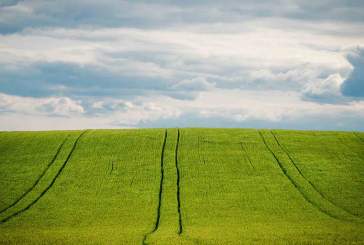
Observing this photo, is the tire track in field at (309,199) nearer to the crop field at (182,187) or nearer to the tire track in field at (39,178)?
the crop field at (182,187)

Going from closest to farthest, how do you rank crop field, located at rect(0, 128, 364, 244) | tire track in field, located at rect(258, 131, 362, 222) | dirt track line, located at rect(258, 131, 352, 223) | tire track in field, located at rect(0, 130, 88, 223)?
crop field, located at rect(0, 128, 364, 244), tire track in field, located at rect(258, 131, 362, 222), tire track in field, located at rect(0, 130, 88, 223), dirt track line, located at rect(258, 131, 352, 223)

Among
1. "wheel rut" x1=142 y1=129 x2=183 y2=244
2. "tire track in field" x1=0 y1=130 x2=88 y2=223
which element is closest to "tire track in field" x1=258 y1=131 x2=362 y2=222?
"wheel rut" x1=142 y1=129 x2=183 y2=244

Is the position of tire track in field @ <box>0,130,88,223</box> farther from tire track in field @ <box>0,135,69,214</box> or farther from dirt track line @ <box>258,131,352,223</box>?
dirt track line @ <box>258,131,352,223</box>

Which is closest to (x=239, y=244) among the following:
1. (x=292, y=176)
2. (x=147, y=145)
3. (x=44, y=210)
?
(x=44, y=210)

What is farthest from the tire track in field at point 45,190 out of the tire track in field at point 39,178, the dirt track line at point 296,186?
the dirt track line at point 296,186

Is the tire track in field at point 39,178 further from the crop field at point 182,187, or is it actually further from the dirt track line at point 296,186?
the dirt track line at point 296,186

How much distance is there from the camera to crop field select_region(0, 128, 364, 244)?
1216 inches

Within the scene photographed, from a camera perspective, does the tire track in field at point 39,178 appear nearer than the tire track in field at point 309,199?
No

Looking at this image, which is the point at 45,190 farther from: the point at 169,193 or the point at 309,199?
the point at 309,199

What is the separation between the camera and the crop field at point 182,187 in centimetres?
3089

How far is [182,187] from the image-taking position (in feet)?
140

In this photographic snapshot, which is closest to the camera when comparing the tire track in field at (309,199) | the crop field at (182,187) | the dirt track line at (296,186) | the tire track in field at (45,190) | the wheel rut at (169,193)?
the crop field at (182,187)

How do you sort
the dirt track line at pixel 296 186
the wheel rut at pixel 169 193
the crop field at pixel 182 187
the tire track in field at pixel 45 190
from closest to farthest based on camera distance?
1. the crop field at pixel 182 187
2. the wheel rut at pixel 169 193
3. the tire track in field at pixel 45 190
4. the dirt track line at pixel 296 186

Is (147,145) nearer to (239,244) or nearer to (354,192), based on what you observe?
(354,192)
